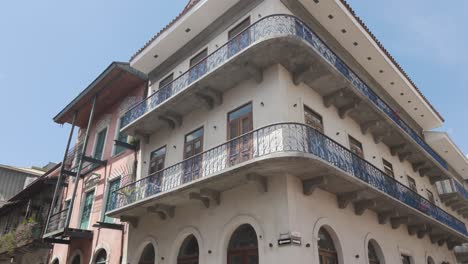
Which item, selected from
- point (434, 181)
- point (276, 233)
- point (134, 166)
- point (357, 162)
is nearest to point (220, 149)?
point (276, 233)

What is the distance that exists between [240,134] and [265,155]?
2.57 metres

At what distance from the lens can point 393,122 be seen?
556 inches

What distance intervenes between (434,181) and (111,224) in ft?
60.1

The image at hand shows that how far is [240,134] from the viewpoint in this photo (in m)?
11.1

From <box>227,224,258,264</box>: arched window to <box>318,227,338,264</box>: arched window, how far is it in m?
1.87

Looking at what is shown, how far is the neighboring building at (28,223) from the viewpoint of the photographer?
18.1 metres

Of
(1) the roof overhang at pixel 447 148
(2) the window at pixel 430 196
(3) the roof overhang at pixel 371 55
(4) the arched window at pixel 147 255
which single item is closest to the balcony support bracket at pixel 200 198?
(4) the arched window at pixel 147 255

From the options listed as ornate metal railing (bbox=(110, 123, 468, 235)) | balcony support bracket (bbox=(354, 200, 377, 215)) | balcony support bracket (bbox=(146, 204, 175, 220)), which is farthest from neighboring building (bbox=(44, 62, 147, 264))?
balcony support bracket (bbox=(354, 200, 377, 215))

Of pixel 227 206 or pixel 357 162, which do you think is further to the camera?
pixel 357 162

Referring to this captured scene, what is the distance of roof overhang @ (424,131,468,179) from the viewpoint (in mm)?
21062

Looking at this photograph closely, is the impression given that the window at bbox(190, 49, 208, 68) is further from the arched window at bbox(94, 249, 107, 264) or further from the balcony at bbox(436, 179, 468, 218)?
the balcony at bbox(436, 179, 468, 218)

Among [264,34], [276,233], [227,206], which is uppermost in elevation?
[264,34]

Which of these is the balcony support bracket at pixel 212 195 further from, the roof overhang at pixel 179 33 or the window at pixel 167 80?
the roof overhang at pixel 179 33

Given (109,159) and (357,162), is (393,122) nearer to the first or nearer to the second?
(357,162)
